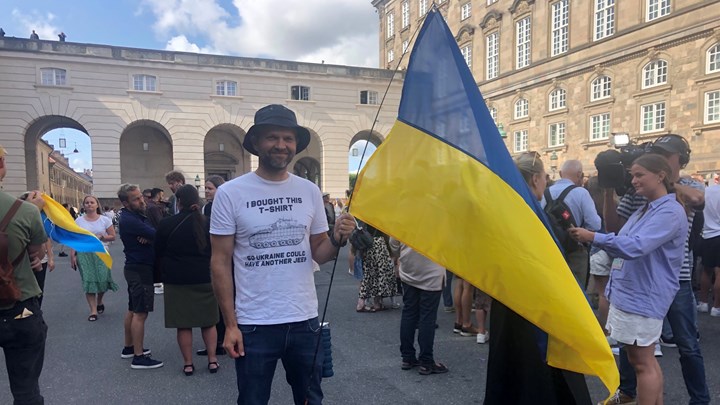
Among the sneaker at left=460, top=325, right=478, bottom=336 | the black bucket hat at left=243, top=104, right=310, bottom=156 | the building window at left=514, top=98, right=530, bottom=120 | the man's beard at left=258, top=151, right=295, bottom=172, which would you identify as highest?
the building window at left=514, top=98, right=530, bottom=120

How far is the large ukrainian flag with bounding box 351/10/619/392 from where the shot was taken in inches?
78.9

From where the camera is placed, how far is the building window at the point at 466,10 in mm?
37062

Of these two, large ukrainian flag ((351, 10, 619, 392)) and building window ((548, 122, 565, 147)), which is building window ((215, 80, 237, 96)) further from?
large ukrainian flag ((351, 10, 619, 392))

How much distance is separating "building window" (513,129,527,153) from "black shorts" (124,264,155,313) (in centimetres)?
3117

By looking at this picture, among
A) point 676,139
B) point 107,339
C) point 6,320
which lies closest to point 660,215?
point 676,139

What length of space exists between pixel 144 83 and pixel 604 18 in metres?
28.0

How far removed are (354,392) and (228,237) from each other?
241 cm

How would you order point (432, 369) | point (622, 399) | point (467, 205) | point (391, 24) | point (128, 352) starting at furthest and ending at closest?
point (391, 24), point (128, 352), point (432, 369), point (622, 399), point (467, 205)

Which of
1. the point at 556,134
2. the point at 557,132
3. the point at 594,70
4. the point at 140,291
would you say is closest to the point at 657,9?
the point at 594,70

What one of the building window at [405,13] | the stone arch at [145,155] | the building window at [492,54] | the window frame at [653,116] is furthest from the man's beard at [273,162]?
the building window at [405,13]

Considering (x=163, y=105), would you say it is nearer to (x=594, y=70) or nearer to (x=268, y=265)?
(x=594, y=70)

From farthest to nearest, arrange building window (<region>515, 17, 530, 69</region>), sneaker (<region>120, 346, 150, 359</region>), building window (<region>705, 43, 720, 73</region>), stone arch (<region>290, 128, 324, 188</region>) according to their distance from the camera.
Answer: stone arch (<region>290, 128, 324, 188</region>) → building window (<region>515, 17, 530, 69</region>) → building window (<region>705, 43, 720, 73</region>) → sneaker (<region>120, 346, 150, 359</region>)

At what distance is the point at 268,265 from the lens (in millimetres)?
2498

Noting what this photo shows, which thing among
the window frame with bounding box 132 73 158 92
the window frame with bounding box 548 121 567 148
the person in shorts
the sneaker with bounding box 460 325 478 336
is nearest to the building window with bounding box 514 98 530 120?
the window frame with bounding box 548 121 567 148
